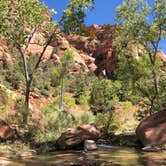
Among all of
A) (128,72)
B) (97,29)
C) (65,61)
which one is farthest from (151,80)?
(97,29)

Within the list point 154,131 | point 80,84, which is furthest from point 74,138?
point 80,84

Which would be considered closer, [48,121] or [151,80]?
[48,121]

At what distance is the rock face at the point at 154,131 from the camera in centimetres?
1775

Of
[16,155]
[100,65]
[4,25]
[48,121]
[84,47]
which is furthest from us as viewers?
[84,47]

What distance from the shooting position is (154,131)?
1841 cm

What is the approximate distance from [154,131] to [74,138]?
13.7 feet

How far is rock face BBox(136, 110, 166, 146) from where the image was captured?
1775cm

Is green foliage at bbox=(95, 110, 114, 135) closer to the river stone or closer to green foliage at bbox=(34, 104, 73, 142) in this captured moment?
green foliage at bbox=(34, 104, 73, 142)

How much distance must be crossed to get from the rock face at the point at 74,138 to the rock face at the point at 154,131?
9.06 ft

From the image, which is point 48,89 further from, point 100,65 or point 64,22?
point 64,22

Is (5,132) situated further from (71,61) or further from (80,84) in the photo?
(80,84)

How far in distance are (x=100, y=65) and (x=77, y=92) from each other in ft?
97.2

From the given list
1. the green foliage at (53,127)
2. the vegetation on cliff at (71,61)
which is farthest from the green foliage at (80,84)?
the green foliage at (53,127)

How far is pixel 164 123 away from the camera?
18688 millimetres
